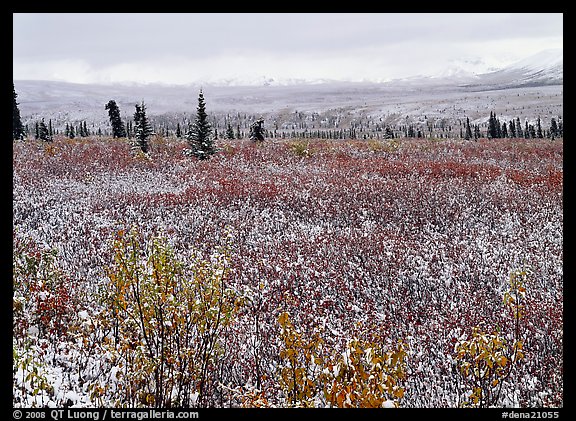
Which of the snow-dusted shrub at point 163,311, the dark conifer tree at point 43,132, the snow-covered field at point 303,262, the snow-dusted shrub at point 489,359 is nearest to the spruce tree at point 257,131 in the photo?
the snow-covered field at point 303,262

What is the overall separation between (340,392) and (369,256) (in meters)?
7.53

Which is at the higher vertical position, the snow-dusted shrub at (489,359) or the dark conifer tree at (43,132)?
the dark conifer tree at (43,132)

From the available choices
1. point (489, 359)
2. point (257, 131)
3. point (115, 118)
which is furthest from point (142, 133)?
point (489, 359)

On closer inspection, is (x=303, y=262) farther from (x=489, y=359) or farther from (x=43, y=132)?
(x=43, y=132)

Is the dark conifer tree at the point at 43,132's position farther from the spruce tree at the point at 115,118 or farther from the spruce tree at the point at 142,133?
the spruce tree at the point at 115,118

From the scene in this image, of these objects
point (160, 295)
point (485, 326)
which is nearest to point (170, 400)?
point (160, 295)

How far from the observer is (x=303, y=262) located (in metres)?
10.9

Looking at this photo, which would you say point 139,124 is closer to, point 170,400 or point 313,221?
point 313,221

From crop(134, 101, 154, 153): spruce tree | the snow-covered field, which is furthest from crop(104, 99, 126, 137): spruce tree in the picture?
the snow-covered field

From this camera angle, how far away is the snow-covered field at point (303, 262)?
6160 millimetres

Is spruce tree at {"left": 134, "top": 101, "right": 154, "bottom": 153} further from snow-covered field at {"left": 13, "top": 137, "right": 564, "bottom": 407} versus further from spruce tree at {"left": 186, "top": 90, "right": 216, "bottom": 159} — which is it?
snow-covered field at {"left": 13, "top": 137, "right": 564, "bottom": 407}

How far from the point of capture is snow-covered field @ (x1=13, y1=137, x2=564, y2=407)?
6160 millimetres

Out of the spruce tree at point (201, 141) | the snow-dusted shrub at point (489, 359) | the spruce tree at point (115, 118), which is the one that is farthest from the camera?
the spruce tree at point (115, 118)

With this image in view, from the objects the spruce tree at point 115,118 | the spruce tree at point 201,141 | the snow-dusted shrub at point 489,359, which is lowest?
the snow-dusted shrub at point 489,359
